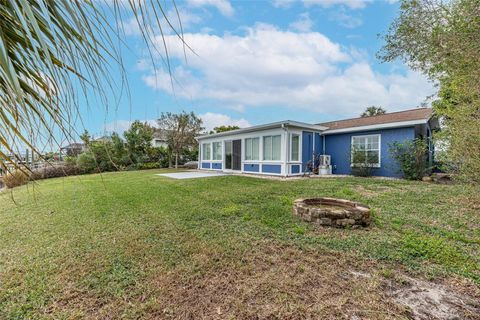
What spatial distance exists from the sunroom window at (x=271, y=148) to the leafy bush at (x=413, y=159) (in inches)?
203

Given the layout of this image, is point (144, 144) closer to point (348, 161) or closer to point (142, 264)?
point (348, 161)

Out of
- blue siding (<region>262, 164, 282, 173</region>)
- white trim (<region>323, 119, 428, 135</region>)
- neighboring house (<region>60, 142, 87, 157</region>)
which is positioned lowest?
blue siding (<region>262, 164, 282, 173</region>)

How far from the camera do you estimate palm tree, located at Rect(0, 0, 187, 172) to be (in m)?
0.82

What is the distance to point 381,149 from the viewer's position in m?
11.0

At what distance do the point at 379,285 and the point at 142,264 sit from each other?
2.62 meters

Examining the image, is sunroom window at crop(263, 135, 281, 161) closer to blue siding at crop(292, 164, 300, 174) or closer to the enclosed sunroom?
the enclosed sunroom

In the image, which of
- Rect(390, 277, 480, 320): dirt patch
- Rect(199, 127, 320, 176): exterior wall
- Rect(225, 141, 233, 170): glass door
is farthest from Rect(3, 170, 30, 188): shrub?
Rect(225, 141, 233, 170): glass door

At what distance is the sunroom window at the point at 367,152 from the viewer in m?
11.1

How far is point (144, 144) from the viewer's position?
69.2 feet

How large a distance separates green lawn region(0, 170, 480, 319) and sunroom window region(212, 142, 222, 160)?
10.1 meters

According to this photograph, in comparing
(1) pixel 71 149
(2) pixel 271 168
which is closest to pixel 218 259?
(1) pixel 71 149

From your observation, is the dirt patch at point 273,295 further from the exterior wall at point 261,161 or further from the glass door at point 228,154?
the glass door at point 228,154

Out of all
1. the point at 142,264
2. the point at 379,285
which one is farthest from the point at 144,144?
the point at 379,285

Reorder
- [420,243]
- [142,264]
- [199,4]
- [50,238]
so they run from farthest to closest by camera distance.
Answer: [50,238] < [420,243] < [142,264] < [199,4]
